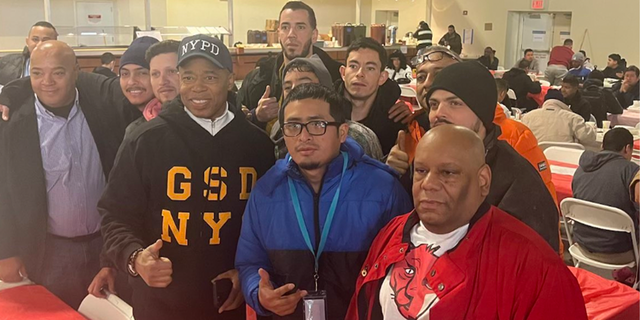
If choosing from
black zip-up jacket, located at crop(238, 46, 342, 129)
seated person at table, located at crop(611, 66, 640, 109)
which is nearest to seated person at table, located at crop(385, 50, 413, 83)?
seated person at table, located at crop(611, 66, 640, 109)

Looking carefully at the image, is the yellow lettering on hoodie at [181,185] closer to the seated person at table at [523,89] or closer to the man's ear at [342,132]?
the man's ear at [342,132]

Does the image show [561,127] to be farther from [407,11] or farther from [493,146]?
[407,11]

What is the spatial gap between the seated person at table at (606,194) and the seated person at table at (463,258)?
102 inches

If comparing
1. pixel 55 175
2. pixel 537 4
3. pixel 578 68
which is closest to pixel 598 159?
pixel 55 175

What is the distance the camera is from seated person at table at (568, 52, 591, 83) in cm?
995

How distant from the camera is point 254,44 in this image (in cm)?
1156

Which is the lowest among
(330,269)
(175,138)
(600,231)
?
(600,231)

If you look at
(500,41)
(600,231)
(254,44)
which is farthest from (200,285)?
(500,41)

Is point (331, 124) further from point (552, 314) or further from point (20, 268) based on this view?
point (20, 268)

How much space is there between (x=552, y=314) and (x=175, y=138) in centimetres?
128

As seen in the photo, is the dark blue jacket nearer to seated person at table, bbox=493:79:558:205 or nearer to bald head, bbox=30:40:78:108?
seated person at table, bbox=493:79:558:205

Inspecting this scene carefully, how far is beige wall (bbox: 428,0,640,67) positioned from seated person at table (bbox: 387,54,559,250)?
11.3 meters

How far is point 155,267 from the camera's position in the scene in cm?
181

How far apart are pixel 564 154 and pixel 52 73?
3.94 metres
